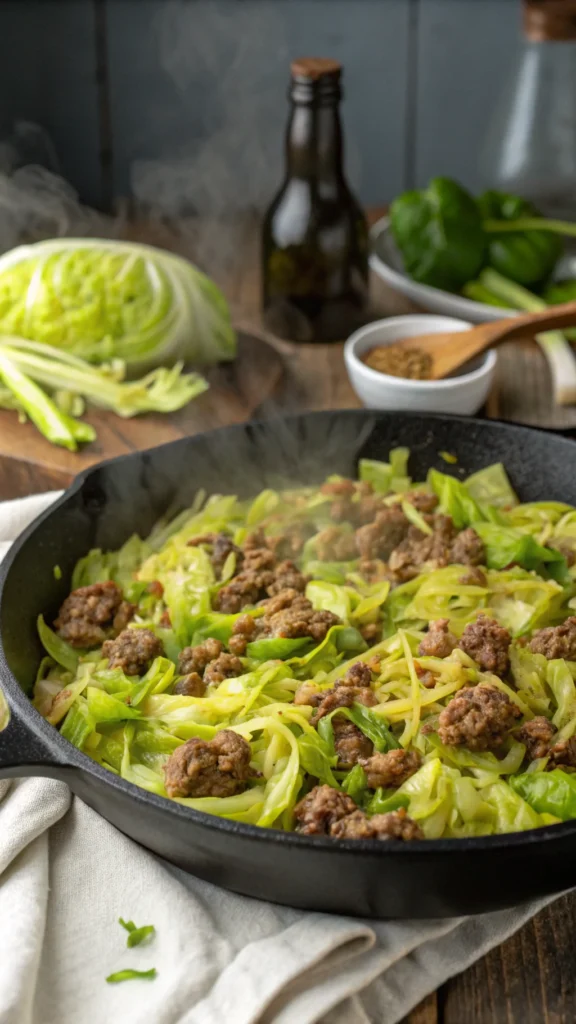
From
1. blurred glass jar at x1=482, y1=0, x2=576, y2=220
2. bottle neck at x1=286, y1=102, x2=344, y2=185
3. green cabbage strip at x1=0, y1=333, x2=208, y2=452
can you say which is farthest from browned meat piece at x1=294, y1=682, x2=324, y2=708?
blurred glass jar at x1=482, y1=0, x2=576, y2=220

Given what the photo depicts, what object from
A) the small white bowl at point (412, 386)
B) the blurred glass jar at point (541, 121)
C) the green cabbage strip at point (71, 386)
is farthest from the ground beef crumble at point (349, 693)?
the blurred glass jar at point (541, 121)

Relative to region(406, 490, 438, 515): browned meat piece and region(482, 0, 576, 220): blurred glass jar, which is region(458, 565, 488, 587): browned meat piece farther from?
region(482, 0, 576, 220): blurred glass jar

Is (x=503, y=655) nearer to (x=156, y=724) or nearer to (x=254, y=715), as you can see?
(x=254, y=715)

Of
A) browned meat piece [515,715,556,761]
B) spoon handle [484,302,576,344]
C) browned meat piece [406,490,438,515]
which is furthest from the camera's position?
spoon handle [484,302,576,344]

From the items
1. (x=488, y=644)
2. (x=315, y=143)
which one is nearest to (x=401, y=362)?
(x=315, y=143)

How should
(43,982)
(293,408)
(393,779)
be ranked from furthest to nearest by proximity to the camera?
(293,408), (393,779), (43,982)

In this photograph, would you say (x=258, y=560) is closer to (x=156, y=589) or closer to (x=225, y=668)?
(x=156, y=589)

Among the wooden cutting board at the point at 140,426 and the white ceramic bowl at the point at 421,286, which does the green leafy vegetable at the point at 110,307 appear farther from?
the white ceramic bowl at the point at 421,286

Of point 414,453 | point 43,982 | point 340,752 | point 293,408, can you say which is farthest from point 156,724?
point 293,408
